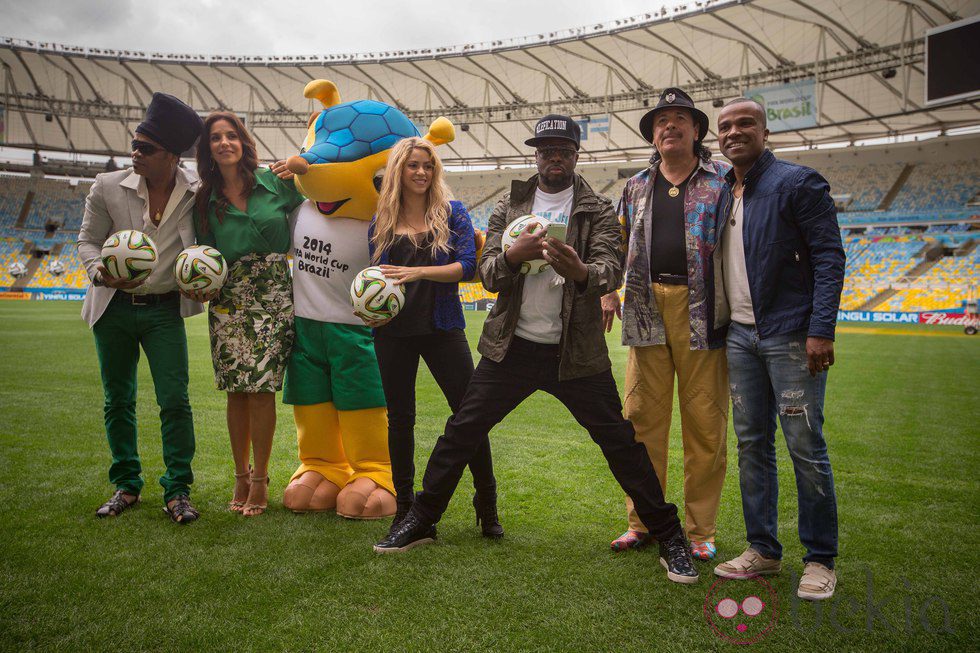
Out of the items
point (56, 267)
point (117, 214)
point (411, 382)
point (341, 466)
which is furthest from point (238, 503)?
point (56, 267)

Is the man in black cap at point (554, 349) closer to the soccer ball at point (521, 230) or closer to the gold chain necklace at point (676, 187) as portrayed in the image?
the soccer ball at point (521, 230)

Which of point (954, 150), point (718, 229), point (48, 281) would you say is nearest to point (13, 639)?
point (718, 229)

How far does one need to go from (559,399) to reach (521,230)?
841mm

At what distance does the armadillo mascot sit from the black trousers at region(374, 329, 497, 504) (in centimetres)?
47

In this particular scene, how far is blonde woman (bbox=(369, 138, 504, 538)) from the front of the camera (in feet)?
11.1

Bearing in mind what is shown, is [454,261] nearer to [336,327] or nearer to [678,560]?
[336,327]

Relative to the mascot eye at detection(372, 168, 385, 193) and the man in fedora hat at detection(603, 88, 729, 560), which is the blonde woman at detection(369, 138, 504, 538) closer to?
the mascot eye at detection(372, 168, 385, 193)

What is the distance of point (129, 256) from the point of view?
343cm

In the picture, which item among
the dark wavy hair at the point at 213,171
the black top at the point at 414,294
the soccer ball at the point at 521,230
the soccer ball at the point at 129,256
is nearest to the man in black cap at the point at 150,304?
the dark wavy hair at the point at 213,171

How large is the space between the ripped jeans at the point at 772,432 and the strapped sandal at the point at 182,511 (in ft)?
9.49

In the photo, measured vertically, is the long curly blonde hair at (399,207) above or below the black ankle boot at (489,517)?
above

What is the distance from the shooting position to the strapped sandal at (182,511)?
3539mm

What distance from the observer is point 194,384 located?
836cm

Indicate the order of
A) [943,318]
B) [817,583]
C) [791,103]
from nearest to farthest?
1. [817,583]
2. [943,318]
3. [791,103]
